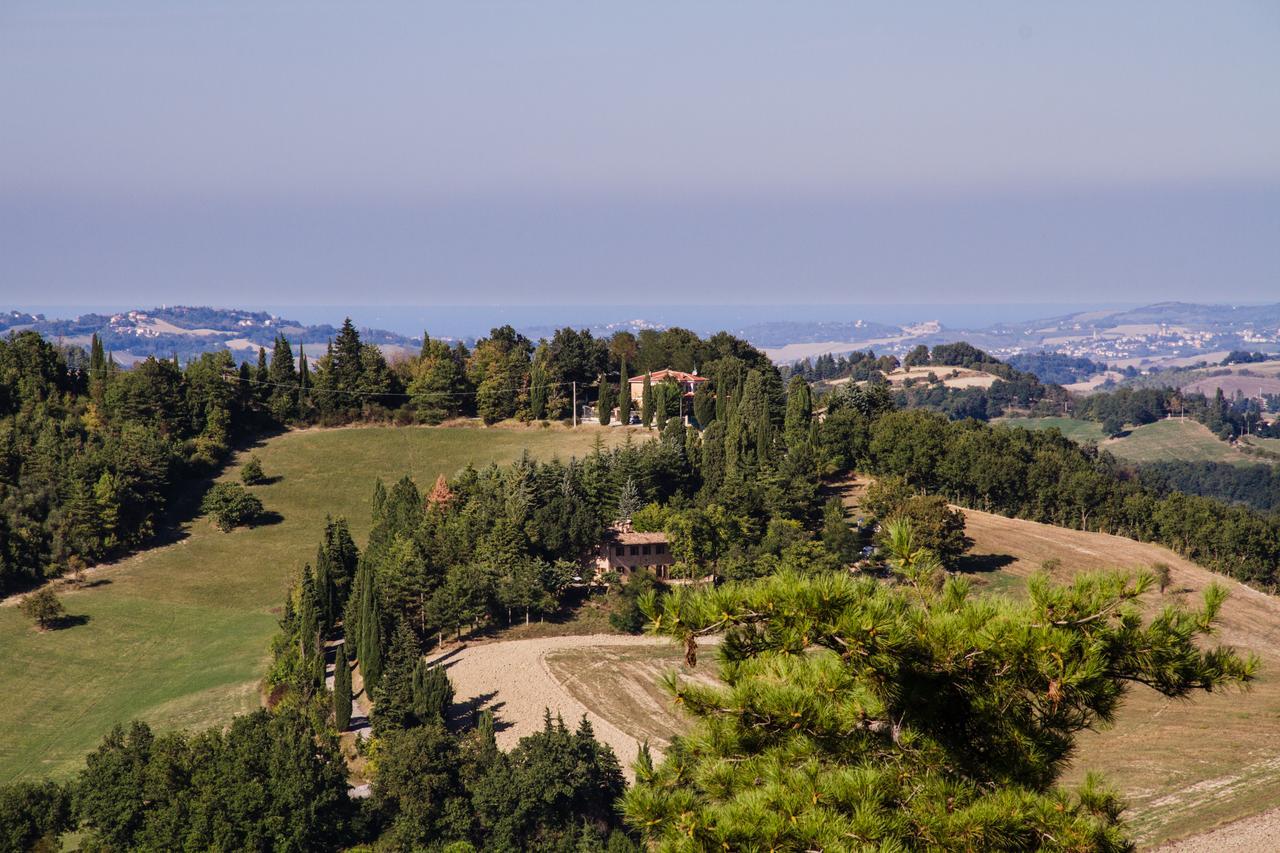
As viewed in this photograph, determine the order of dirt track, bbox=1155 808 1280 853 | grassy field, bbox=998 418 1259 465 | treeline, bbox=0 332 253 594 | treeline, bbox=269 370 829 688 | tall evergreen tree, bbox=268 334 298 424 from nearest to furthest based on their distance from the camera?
1. dirt track, bbox=1155 808 1280 853
2. treeline, bbox=269 370 829 688
3. treeline, bbox=0 332 253 594
4. tall evergreen tree, bbox=268 334 298 424
5. grassy field, bbox=998 418 1259 465

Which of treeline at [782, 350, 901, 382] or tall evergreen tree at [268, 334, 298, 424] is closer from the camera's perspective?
tall evergreen tree at [268, 334, 298, 424]

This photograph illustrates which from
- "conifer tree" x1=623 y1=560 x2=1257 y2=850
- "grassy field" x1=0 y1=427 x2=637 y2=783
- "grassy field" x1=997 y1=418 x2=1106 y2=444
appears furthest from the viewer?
"grassy field" x1=997 y1=418 x2=1106 y2=444

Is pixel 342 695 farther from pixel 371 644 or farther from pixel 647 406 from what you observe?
pixel 647 406

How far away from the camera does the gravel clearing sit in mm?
37344

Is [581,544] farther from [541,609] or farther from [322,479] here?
[322,479]

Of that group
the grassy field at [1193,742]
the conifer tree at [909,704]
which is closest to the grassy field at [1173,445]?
the grassy field at [1193,742]

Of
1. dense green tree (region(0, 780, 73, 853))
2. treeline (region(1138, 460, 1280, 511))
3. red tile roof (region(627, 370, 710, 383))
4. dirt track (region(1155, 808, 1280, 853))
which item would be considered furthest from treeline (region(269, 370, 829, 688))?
treeline (region(1138, 460, 1280, 511))

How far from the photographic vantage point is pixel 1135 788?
31.6m

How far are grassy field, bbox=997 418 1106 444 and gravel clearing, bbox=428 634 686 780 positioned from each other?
124 meters

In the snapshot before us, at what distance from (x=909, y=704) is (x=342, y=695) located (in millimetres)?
29378

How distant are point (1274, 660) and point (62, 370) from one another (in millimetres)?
64614

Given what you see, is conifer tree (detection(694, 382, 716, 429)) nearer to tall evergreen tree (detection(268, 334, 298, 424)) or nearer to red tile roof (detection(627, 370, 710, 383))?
red tile roof (detection(627, 370, 710, 383))

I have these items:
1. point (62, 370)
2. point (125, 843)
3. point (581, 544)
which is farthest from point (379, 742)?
point (62, 370)

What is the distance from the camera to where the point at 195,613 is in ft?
164
